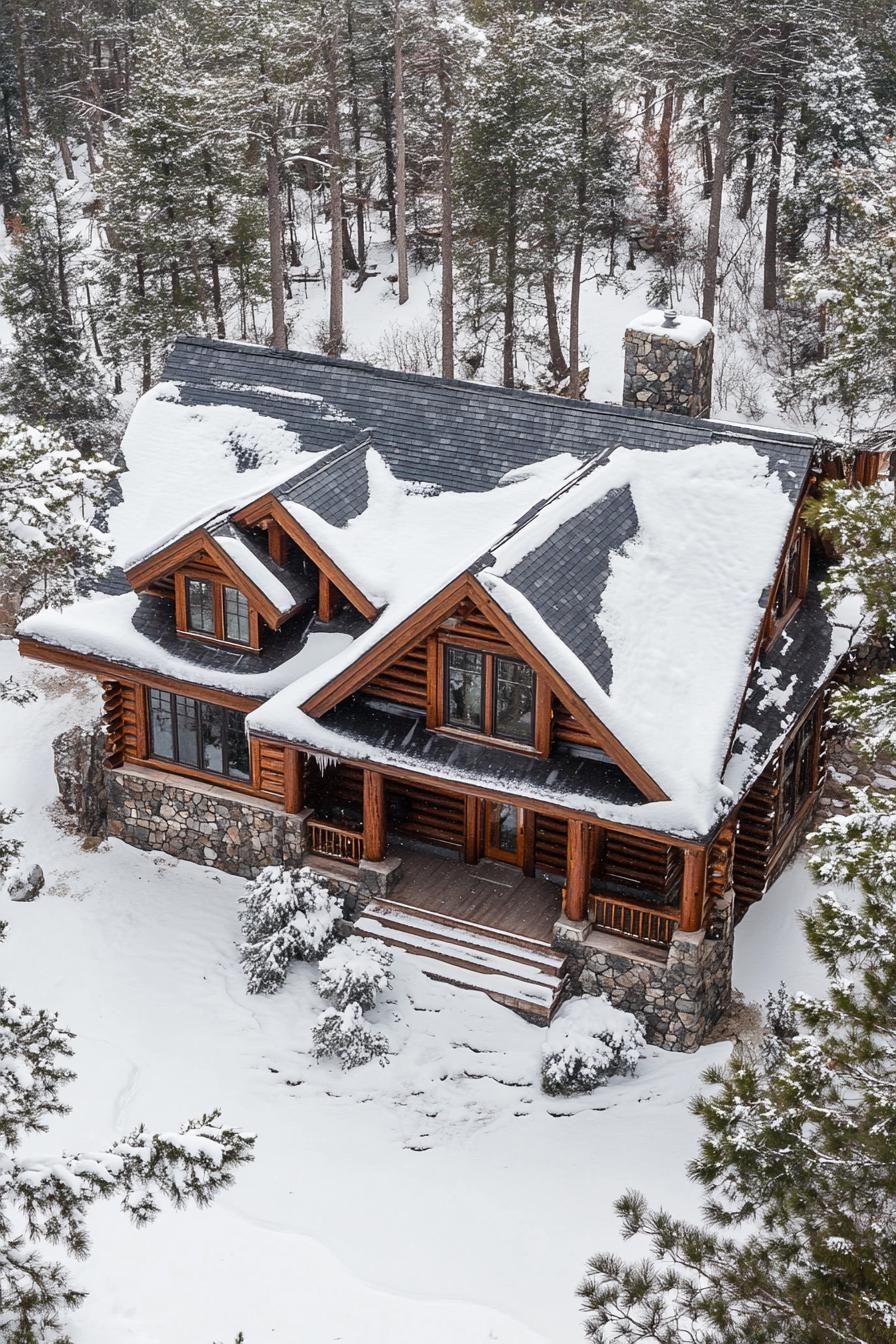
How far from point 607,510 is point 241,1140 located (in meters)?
11.0

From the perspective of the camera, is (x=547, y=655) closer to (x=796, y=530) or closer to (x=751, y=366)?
(x=796, y=530)

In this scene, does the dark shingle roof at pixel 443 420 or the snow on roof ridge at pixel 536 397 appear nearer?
the dark shingle roof at pixel 443 420

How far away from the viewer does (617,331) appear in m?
44.0

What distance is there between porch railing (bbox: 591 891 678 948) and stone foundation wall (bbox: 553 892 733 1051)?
16cm

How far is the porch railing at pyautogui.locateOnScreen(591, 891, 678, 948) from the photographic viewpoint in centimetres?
1838

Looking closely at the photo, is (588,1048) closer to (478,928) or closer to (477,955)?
(477,955)

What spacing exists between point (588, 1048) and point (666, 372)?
34.4ft

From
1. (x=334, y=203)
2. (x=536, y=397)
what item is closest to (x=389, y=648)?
(x=536, y=397)

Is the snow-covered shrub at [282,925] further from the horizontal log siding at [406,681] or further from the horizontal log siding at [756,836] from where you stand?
the horizontal log siding at [756,836]

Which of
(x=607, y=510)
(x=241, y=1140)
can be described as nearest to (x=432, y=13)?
(x=607, y=510)

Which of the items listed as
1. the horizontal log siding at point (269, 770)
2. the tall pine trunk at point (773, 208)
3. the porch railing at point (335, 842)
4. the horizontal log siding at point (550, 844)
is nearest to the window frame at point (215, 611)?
the horizontal log siding at point (269, 770)

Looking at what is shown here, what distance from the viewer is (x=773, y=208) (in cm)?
4181

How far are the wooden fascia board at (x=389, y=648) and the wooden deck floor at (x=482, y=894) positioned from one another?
128 inches

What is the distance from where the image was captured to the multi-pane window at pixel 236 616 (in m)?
20.5
